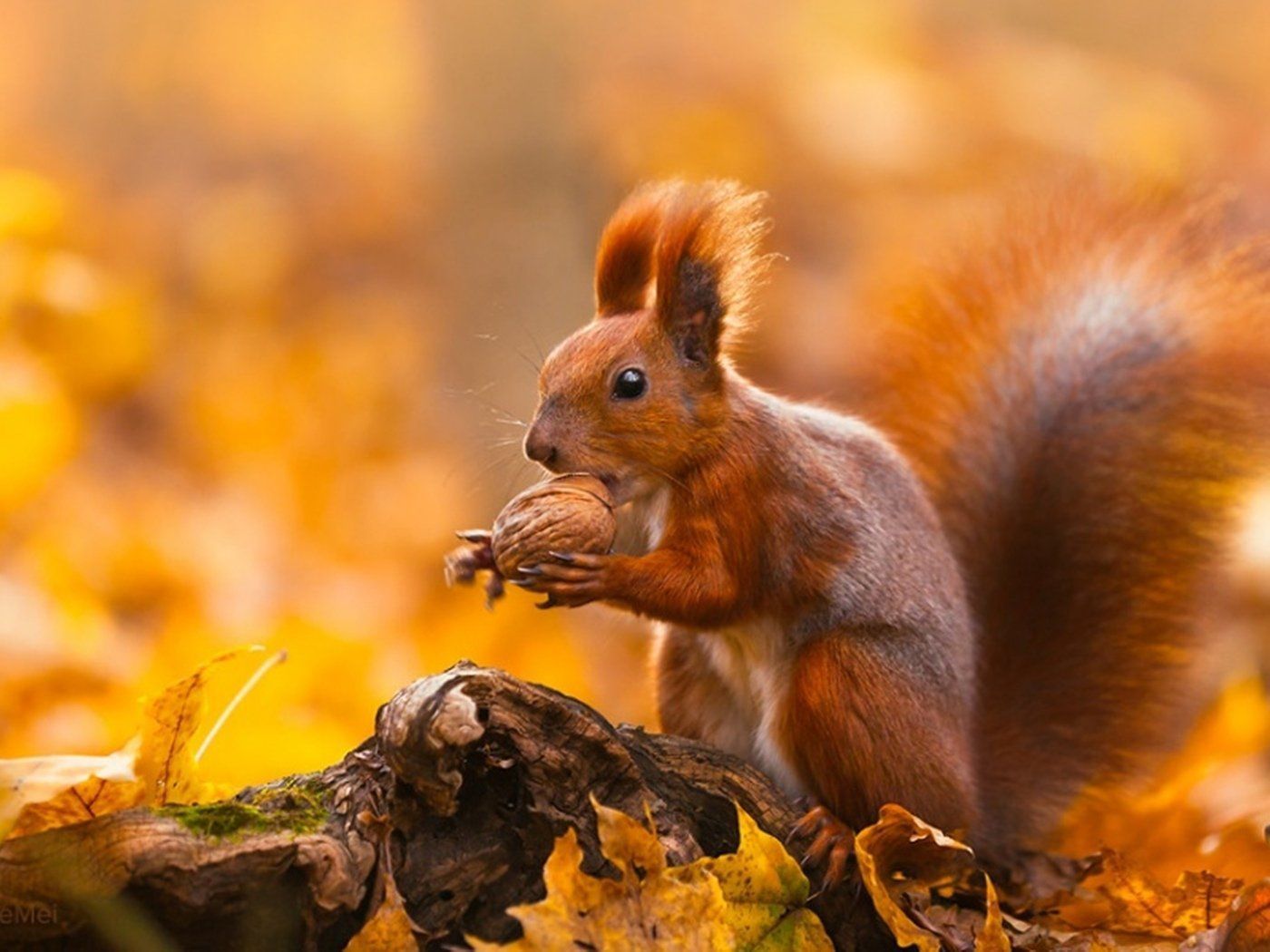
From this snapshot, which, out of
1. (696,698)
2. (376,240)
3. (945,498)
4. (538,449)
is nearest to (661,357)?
(538,449)

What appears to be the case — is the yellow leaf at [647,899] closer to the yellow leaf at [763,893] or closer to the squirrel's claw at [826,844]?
the yellow leaf at [763,893]

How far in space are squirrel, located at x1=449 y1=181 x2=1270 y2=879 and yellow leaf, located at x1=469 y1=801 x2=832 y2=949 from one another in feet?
0.55

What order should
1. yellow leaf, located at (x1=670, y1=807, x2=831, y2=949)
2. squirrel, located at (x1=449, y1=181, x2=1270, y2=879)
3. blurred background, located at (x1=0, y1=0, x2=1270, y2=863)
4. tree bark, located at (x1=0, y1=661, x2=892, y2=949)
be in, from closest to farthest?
1. tree bark, located at (x1=0, y1=661, x2=892, y2=949)
2. yellow leaf, located at (x1=670, y1=807, x2=831, y2=949)
3. squirrel, located at (x1=449, y1=181, x2=1270, y2=879)
4. blurred background, located at (x1=0, y1=0, x2=1270, y2=863)

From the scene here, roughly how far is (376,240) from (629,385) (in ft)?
10.8

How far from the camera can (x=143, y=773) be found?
4.36ft

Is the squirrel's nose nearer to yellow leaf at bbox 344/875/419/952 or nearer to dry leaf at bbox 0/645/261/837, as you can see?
dry leaf at bbox 0/645/261/837

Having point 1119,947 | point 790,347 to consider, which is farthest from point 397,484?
point 1119,947

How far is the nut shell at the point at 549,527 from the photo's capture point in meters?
1.45

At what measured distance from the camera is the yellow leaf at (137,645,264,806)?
4.29ft

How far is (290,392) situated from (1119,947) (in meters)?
2.85

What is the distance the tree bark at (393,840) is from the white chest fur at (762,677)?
0.14 m

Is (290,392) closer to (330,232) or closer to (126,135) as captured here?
(330,232)

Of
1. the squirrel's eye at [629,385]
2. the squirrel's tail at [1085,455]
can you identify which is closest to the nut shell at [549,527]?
the squirrel's eye at [629,385]

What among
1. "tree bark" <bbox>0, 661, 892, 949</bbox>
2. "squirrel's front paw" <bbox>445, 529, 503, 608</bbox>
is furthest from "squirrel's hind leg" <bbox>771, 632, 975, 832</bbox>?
"squirrel's front paw" <bbox>445, 529, 503, 608</bbox>
